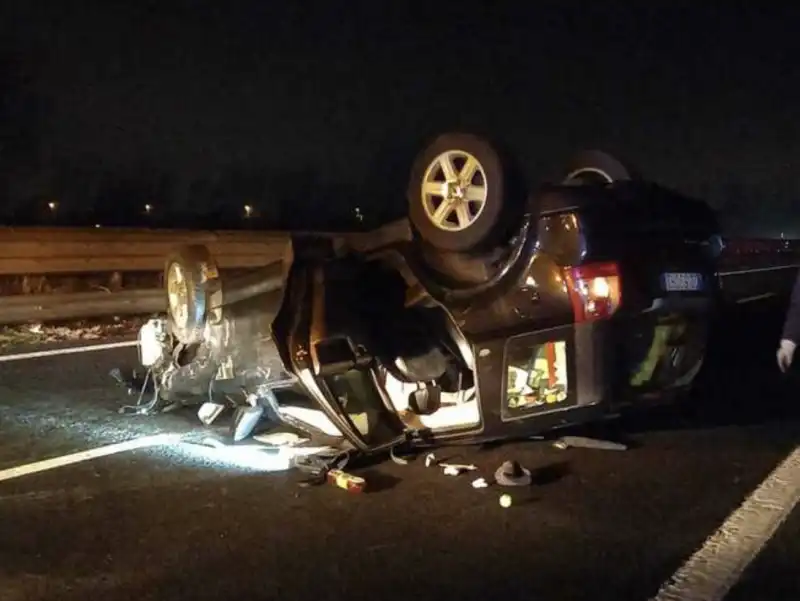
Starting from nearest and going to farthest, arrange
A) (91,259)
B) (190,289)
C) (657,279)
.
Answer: (657,279) < (190,289) < (91,259)

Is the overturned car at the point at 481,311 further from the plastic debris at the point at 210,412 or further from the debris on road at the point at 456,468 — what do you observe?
the plastic debris at the point at 210,412

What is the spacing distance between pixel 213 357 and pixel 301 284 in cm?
110

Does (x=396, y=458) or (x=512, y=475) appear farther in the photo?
(x=396, y=458)

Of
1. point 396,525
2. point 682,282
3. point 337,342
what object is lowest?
point 396,525

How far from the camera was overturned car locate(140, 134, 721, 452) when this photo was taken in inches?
207

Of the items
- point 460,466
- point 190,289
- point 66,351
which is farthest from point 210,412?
point 66,351

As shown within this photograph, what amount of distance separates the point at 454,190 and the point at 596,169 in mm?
1303

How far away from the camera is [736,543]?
4.27 meters

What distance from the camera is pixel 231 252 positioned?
15734 millimetres

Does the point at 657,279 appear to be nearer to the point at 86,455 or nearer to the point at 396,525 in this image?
the point at 396,525

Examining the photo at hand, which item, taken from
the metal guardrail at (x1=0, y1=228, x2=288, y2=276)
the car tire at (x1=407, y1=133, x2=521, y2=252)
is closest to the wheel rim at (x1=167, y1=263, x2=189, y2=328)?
the car tire at (x1=407, y1=133, x2=521, y2=252)

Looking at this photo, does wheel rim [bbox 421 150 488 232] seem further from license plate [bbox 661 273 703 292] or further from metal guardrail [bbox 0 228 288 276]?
metal guardrail [bbox 0 228 288 276]

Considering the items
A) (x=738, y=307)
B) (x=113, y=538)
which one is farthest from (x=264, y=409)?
(x=738, y=307)

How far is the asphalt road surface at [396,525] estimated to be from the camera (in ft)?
12.3
